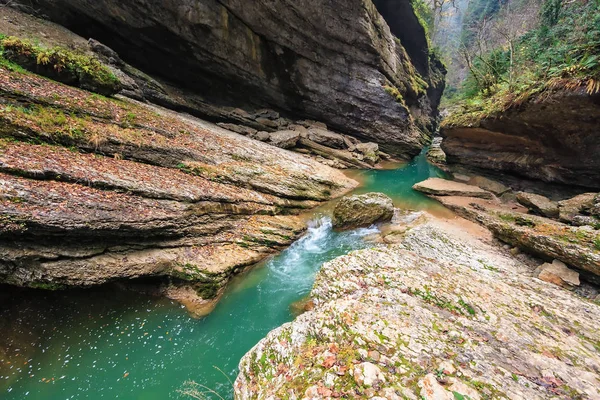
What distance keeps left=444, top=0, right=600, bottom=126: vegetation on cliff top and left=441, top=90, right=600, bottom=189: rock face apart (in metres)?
0.47

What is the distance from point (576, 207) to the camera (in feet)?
33.7

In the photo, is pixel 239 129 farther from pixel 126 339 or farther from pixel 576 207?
pixel 576 207

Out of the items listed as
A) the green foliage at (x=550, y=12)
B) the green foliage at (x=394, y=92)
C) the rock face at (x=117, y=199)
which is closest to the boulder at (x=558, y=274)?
the rock face at (x=117, y=199)

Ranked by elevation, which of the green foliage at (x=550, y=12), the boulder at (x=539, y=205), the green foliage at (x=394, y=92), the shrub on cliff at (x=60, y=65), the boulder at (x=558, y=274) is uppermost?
the green foliage at (x=550, y=12)

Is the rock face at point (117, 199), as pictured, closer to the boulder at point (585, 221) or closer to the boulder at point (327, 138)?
the boulder at point (585, 221)

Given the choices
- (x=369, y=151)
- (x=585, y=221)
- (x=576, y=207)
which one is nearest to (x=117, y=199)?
(x=585, y=221)

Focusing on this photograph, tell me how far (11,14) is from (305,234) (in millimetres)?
21683

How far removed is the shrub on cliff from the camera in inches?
392

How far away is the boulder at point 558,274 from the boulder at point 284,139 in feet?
55.4

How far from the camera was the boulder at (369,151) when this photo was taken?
23.8 meters

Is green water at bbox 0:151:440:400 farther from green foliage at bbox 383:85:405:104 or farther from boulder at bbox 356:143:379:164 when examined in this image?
green foliage at bbox 383:85:405:104

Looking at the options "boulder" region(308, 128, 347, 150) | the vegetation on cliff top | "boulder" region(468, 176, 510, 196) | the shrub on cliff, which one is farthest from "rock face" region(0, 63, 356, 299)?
"boulder" region(468, 176, 510, 196)

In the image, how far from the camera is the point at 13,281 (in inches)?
253

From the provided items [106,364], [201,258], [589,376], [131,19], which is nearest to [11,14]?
[131,19]
